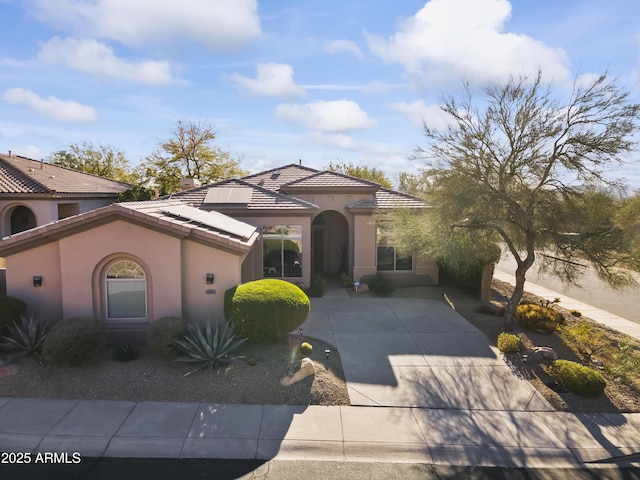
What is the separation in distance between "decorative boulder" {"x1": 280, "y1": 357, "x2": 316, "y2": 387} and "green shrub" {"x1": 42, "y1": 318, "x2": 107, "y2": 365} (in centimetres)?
436

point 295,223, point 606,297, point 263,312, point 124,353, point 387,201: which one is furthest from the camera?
point 606,297

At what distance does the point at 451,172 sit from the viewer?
13234mm

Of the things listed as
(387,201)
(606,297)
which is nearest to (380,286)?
(387,201)

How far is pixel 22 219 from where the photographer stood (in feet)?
84.0

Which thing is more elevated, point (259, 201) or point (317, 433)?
point (259, 201)

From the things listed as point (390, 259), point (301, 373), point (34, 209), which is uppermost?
point (34, 209)

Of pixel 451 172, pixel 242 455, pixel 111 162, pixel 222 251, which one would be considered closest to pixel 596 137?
pixel 451 172

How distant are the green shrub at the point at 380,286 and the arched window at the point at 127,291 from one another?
9.92m

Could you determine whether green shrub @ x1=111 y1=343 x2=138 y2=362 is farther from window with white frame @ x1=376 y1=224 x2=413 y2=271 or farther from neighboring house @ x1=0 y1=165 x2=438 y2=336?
window with white frame @ x1=376 y1=224 x2=413 y2=271

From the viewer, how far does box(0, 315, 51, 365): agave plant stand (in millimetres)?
10258

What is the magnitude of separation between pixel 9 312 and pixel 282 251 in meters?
10.1

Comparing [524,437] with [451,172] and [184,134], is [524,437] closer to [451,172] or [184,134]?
[451,172]

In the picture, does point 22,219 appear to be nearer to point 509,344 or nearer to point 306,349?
point 306,349

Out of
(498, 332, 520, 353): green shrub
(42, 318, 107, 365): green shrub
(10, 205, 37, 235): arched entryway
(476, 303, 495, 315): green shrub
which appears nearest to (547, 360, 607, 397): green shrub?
(498, 332, 520, 353): green shrub
